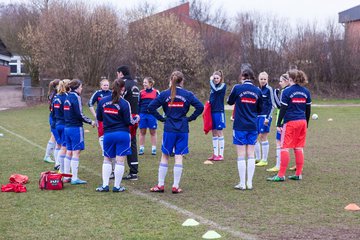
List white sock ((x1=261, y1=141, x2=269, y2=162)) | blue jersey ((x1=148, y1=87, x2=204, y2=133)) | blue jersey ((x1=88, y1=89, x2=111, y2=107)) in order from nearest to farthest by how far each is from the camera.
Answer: blue jersey ((x1=148, y1=87, x2=204, y2=133))
blue jersey ((x1=88, y1=89, x2=111, y2=107))
white sock ((x1=261, y1=141, x2=269, y2=162))

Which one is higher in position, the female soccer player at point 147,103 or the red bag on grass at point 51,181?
the female soccer player at point 147,103

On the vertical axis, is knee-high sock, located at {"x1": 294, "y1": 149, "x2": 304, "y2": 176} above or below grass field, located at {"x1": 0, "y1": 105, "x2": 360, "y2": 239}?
above

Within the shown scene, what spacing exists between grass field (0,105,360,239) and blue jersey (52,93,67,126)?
1.27m

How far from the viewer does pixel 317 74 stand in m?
44.7

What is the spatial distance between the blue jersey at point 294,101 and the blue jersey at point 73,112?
12.2 feet

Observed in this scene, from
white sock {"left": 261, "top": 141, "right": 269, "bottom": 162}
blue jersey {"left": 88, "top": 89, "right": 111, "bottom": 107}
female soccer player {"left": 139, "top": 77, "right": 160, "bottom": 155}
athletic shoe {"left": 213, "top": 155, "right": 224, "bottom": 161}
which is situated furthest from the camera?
female soccer player {"left": 139, "top": 77, "right": 160, "bottom": 155}

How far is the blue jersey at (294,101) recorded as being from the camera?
999 centimetres

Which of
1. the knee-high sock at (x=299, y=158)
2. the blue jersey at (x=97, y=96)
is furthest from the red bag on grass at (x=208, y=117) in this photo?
the knee-high sock at (x=299, y=158)

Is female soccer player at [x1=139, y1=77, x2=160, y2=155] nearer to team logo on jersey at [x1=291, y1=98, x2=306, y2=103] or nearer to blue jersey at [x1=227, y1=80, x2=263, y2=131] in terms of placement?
blue jersey at [x1=227, y1=80, x2=263, y2=131]

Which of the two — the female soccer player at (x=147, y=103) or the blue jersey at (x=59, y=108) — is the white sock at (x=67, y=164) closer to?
the blue jersey at (x=59, y=108)

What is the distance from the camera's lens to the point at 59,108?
1060 centimetres

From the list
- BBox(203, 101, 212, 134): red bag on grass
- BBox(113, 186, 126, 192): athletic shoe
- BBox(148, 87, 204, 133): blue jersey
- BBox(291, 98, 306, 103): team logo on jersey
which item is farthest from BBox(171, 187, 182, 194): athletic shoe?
BBox(203, 101, 212, 134): red bag on grass

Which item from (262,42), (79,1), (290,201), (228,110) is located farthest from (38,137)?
(262,42)

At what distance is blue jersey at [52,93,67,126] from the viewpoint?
10424 millimetres
